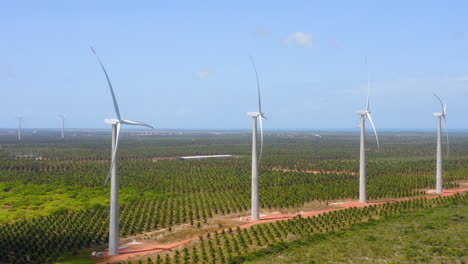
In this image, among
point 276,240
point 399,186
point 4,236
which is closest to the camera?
point 276,240

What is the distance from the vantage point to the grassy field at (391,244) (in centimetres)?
3488

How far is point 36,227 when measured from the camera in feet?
154

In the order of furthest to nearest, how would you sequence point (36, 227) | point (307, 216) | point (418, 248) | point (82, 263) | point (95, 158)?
point (95, 158) → point (307, 216) → point (36, 227) → point (418, 248) → point (82, 263)

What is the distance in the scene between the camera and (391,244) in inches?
1526

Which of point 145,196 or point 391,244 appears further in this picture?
point 145,196

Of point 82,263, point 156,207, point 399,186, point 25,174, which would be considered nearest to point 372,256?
point 82,263

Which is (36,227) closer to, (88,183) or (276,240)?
(276,240)

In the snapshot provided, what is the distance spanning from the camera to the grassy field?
3488 cm

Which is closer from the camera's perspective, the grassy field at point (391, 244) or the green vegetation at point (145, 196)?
the grassy field at point (391, 244)

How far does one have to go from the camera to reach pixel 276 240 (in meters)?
40.2

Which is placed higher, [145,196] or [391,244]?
[391,244]

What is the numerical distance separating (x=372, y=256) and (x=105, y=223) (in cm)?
2714

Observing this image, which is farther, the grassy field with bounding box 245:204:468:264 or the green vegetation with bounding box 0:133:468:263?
the green vegetation with bounding box 0:133:468:263

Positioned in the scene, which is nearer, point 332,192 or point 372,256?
point 372,256
